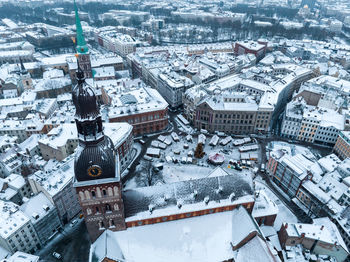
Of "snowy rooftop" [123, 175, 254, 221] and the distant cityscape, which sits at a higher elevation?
"snowy rooftop" [123, 175, 254, 221]

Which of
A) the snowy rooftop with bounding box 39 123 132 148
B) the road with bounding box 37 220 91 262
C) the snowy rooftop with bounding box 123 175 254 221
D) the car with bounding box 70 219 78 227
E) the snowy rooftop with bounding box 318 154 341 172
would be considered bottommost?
the road with bounding box 37 220 91 262

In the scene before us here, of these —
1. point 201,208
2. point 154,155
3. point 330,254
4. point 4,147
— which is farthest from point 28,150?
point 330,254

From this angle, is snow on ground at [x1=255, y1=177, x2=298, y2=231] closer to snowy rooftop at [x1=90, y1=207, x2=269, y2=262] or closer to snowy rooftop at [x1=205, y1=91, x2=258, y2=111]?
snowy rooftop at [x1=90, y1=207, x2=269, y2=262]

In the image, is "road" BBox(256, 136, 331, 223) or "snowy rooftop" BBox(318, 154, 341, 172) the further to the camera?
"snowy rooftop" BBox(318, 154, 341, 172)

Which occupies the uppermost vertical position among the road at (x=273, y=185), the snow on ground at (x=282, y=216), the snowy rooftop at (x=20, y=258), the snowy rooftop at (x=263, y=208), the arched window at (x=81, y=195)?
the arched window at (x=81, y=195)

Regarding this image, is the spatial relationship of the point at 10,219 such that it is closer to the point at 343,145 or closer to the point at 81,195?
the point at 81,195

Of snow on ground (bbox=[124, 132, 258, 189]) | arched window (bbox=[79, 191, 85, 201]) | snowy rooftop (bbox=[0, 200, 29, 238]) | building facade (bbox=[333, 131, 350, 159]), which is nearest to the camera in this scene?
arched window (bbox=[79, 191, 85, 201])

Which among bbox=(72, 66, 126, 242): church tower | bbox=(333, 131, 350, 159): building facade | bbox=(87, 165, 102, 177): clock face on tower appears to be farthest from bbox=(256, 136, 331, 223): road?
bbox=(87, 165, 102, 177): clock face on tower

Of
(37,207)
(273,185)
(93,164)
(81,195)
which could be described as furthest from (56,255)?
(273,185)

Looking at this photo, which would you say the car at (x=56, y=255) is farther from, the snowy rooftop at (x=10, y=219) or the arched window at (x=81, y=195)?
the arched window at (x=81, y=195)

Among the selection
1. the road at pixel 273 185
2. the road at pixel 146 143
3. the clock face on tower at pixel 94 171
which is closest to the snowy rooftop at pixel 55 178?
the road at pixel 146 143

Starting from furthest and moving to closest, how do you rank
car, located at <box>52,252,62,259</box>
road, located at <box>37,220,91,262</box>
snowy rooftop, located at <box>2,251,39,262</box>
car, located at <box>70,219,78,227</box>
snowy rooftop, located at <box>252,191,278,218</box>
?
car, located at <box>70,219,78,227</box> < road, located at <box>37,220,91,262</box> < car, located at <box>52,252,62,259</box> < snowy rooftop, located at <box>252,191,278,218</box> < snowy rooftop, located at <box>2,251,39,262</box>
